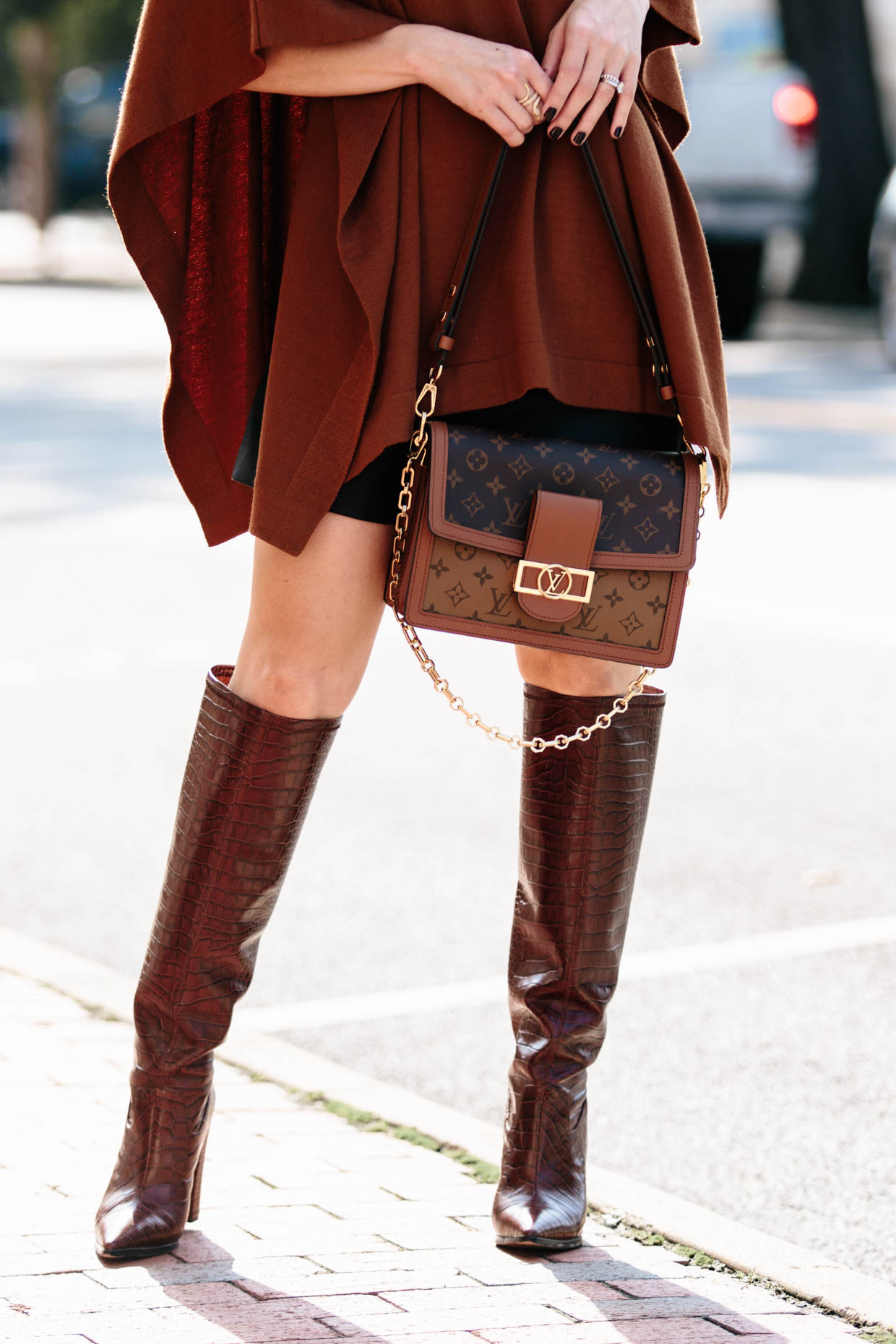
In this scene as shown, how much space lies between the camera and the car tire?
15.2m

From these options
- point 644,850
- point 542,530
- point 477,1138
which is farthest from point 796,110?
point 542,530

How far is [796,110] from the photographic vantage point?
14.8 m

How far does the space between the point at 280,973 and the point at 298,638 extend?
1.50 m

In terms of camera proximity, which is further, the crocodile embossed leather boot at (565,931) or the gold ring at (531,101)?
the crocodile embossed leather boot at (565,931)

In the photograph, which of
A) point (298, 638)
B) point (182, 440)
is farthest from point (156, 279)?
point (298, 638)

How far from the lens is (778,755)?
5008 millimetres

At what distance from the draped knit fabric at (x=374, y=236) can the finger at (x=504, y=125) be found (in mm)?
68

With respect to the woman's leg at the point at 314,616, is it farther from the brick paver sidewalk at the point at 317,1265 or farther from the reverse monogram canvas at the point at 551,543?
the brick paver sidewalk at the point at 317,1265

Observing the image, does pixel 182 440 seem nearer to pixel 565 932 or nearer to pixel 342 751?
pixel 565 932

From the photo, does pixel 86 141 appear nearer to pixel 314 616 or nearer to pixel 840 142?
pixel 840 142

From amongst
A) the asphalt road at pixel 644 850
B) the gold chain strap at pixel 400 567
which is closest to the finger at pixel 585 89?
the gold chain strap at pixel 400 567

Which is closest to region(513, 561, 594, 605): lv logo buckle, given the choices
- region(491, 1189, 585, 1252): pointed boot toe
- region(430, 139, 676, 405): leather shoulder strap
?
region(430, 139, 676, 405): leather shoulder strap

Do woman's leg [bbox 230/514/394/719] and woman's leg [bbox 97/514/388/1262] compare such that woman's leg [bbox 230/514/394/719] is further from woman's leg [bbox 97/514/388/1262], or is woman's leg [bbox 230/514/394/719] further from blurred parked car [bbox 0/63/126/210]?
blurred parked car [bbox 0/63/126/210]

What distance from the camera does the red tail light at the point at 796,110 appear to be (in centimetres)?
1467
